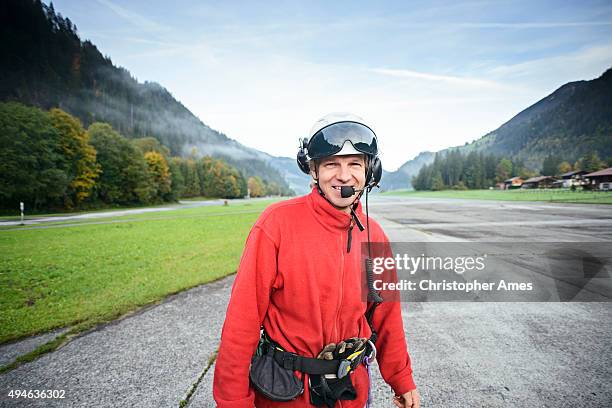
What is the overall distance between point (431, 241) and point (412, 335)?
782 centimetres

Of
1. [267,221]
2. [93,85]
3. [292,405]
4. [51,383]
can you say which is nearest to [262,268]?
[267,221]

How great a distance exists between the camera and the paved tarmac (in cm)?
271

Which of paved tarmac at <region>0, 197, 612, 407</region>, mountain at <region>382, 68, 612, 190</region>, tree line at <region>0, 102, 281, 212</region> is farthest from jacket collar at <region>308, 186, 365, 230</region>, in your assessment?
tree line at <region>0, 102, 281, 212</region>

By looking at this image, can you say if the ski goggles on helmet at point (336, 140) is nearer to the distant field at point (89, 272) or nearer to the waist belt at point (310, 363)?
Answer: the waist belt at point (310, 363)

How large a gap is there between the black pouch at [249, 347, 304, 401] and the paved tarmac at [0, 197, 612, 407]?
5.49 feet

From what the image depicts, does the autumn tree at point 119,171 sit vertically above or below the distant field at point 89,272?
above

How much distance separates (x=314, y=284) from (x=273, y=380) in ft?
1.82

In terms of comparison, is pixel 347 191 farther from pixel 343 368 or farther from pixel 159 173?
pixel 159 173

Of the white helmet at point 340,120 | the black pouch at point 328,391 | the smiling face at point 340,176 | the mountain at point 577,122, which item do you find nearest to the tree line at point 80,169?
the white helmet at point 340,120

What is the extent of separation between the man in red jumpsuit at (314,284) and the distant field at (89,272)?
430 cm

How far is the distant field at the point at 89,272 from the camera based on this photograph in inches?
184

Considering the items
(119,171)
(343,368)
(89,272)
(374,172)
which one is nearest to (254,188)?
(119,171)

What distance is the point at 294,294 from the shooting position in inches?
59.8

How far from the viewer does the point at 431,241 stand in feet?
35.9
